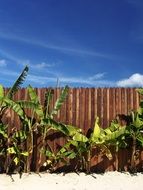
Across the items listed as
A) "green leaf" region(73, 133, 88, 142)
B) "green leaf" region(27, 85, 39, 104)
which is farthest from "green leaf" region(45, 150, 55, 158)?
"green leaf" region(27, 85, 39, 104)

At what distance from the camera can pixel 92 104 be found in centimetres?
1551

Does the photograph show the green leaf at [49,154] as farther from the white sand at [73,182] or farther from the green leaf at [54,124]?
the green leaf at [54,124]

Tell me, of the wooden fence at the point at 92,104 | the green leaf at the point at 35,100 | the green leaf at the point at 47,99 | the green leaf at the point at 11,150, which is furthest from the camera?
the wooden fence at the point at 92,104

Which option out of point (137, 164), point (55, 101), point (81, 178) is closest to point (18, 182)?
point (81, 178)

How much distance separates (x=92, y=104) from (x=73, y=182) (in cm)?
264

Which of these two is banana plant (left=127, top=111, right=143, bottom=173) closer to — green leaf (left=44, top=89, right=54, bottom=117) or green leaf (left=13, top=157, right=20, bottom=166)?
green leaf (left=44, top=89, right=54, bottom=117)

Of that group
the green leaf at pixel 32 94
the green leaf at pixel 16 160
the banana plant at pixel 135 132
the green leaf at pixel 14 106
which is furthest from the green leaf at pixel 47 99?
the banana plant at pixel 135 132

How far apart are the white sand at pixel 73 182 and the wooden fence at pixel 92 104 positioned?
1079 millimetres

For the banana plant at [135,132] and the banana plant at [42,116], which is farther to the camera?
the banana plant at [135,132]

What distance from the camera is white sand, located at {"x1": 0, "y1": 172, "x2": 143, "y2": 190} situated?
13.8m

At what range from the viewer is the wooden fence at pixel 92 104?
50.6ft

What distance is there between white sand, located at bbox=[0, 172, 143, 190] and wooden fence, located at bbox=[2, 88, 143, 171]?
108 centimetres

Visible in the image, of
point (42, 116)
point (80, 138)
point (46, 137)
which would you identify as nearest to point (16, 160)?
point (46, 137)

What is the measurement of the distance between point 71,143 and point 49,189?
5.94ft
